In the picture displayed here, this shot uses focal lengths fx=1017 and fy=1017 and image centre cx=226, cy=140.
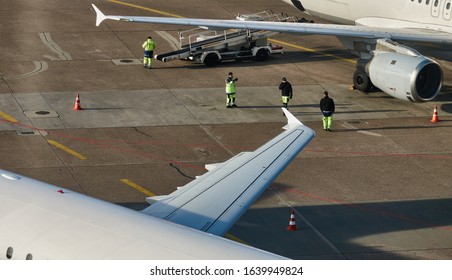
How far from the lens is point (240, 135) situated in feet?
125

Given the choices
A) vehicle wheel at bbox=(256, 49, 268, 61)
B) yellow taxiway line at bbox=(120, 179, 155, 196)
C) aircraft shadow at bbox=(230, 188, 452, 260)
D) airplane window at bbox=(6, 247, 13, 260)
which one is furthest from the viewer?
vehicle wheel at bbox=(256, 49, 268, 61)

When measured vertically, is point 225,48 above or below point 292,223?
above

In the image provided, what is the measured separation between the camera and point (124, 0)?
62.7 meters

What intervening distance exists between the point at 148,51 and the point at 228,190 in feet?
79.4

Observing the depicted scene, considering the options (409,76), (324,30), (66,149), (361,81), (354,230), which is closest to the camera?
(354,230)

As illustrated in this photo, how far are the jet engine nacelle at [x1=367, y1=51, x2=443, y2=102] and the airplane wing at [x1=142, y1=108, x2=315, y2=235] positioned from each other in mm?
14005

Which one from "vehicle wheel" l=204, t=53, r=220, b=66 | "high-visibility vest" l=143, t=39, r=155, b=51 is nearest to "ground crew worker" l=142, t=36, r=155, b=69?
"high-visibility vest" l=143, t=39, r=155, b=51

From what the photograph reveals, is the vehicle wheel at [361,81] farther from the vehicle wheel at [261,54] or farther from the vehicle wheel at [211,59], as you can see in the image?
the vehicle wheel at [211,59]

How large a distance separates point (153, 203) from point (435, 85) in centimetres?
2009

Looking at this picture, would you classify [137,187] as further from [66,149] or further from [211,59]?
[211,59]

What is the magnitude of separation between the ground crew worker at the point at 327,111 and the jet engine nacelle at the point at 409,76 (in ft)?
10.9

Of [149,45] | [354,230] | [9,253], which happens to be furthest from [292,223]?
[149,45]

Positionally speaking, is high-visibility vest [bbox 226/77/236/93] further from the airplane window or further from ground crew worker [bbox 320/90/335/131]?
the airplane window

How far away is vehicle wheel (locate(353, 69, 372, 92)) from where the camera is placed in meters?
43.6
